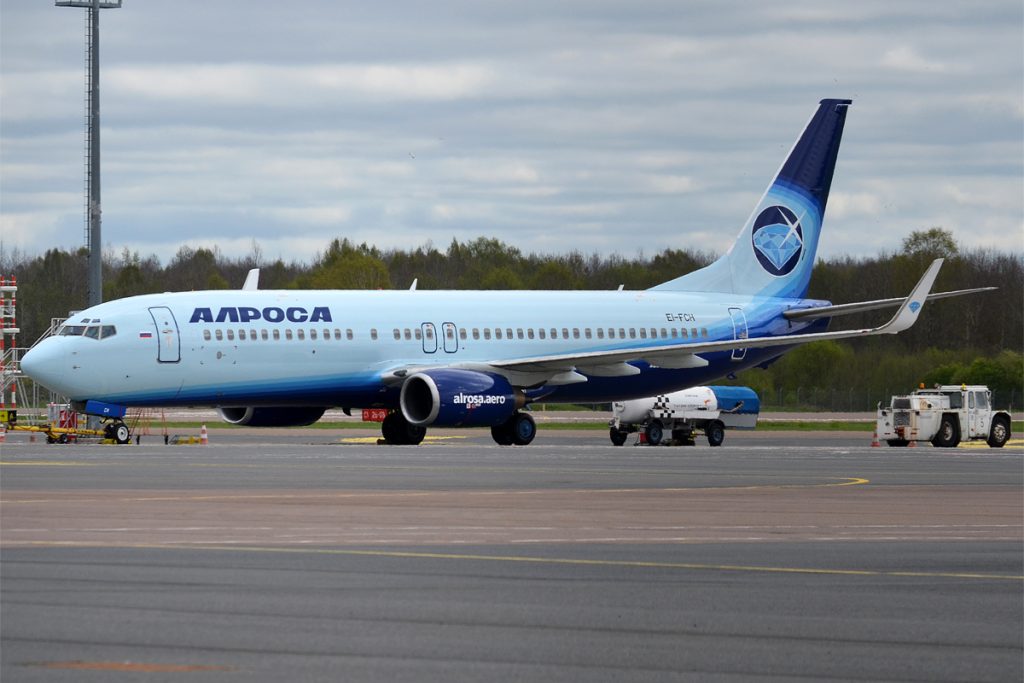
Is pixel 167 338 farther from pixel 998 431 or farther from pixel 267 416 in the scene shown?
pixel 998 431

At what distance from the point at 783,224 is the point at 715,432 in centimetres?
663

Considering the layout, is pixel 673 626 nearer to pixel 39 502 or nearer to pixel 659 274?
pixel 39 502

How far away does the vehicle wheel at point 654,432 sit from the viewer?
2061 inches

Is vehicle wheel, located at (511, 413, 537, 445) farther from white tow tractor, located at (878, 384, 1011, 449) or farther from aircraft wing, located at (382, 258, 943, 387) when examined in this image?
white tow tractor, located at (878, 384, 1011, 449)

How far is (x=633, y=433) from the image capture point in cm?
5703

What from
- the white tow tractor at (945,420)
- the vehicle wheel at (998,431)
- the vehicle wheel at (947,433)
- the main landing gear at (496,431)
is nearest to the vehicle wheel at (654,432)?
the white tow tractor at (945,420)

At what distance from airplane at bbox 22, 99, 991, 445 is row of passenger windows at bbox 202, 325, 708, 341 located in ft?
0.14

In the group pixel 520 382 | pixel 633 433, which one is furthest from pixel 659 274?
pixel 520 382

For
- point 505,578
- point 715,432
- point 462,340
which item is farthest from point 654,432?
point 505,578

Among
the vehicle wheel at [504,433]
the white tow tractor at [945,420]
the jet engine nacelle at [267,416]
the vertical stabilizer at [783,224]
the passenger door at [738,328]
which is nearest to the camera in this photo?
the jet engine nacelle at [267,416]

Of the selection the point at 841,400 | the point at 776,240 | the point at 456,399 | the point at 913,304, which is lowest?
the point at 841,400

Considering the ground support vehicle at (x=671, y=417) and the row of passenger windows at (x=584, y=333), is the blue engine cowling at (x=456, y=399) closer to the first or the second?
the row of passenger windows at (x=584, y=333)

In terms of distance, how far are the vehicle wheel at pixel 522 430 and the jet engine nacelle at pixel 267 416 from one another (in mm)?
4958

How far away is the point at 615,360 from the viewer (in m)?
45.5
